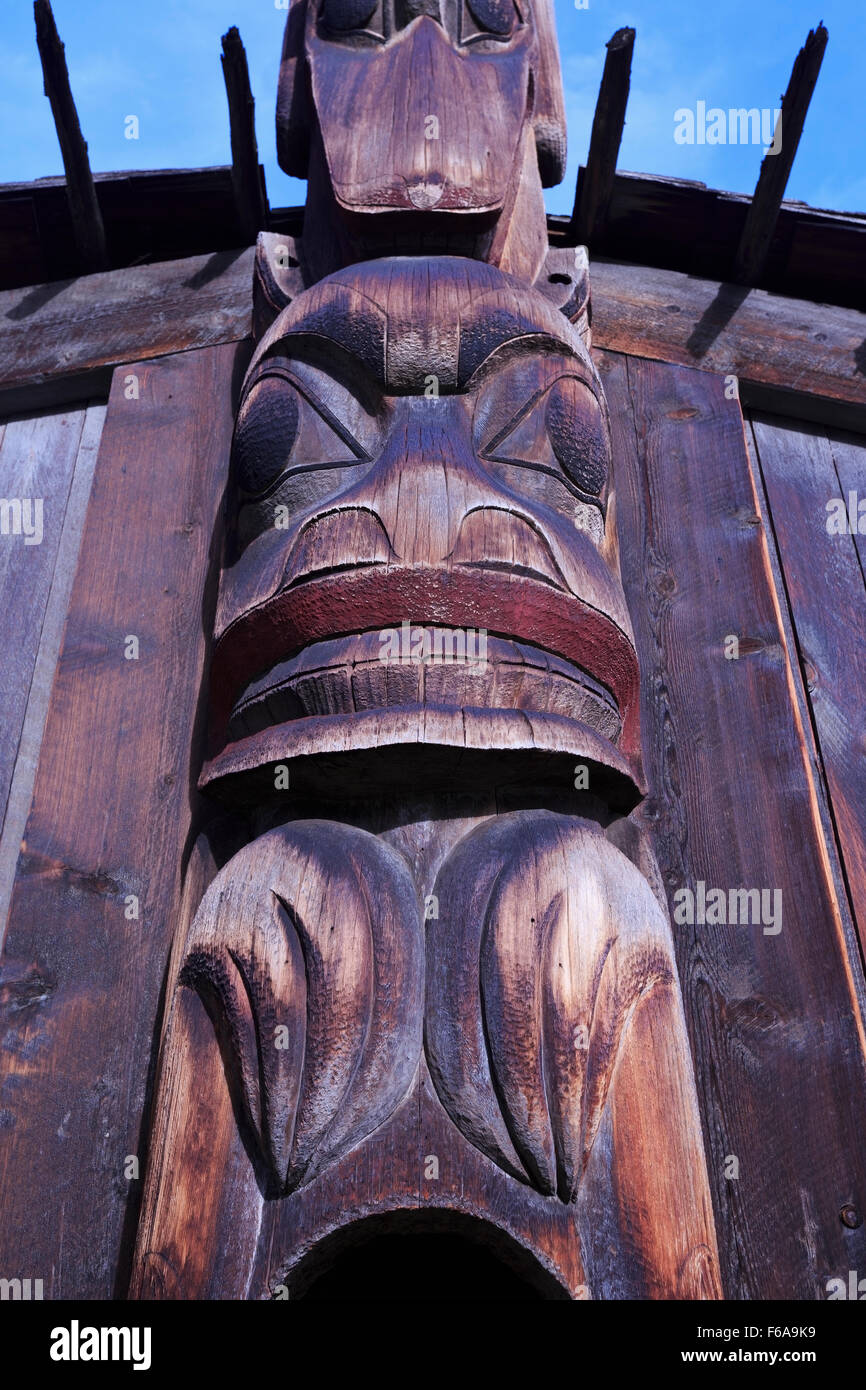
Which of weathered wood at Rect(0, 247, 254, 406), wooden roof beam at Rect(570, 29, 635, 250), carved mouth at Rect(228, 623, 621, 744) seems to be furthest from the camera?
weathered wood at Rect(0, 247, 254, 406)

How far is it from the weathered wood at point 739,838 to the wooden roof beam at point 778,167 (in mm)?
513

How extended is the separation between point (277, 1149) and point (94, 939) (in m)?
0.92

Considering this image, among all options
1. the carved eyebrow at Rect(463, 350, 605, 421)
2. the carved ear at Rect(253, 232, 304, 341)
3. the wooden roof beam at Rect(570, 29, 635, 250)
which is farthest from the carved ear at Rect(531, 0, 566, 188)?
the carved eyebrow at Rect(463, 350, 605, 421)

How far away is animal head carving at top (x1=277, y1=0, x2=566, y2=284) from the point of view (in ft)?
10.4

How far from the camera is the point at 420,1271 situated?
7.82 ft

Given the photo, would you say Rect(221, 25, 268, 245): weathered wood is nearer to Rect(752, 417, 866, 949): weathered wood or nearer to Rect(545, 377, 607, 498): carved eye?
Rect(545, 377, 607, 498): carved eye

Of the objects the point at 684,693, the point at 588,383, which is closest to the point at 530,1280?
the point at 684,693

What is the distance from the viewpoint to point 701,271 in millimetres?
3951

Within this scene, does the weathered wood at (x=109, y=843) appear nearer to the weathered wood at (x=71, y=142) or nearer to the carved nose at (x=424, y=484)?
the weathered wood at (x=71, y=142)

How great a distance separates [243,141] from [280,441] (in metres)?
1.46

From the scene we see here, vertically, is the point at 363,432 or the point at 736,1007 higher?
the point at 363,432

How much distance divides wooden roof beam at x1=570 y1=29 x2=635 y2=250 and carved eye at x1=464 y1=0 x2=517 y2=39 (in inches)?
15.5

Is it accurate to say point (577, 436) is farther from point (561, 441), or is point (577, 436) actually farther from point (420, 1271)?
point (420, 1271)

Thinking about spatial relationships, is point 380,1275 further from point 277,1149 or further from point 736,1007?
point 736,1007
